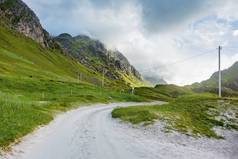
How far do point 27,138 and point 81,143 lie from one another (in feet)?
13.6

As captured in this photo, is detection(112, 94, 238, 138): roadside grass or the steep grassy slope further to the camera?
detection(112, 94, 238, 138): roadside grass

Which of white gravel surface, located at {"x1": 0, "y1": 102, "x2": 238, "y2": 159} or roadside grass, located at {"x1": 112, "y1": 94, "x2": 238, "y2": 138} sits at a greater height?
roadside grass, located at {"x1": 112, "y1": 94, "x2": 238, "y2": 138}

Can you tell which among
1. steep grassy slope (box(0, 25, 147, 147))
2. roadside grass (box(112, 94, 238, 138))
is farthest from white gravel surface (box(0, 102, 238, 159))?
roadside grass (box(112, 94, 238, 138))

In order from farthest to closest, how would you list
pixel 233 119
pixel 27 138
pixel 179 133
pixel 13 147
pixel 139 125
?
1. pixel 233 119
2. pixel 139 125
3. pixel 179 133
4. pixel 27 138
5. pixel 13 147

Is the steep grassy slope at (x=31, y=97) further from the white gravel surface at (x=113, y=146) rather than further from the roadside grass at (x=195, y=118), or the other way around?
the roadside grass at (x=195, y=118)

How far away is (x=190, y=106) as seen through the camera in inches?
2243

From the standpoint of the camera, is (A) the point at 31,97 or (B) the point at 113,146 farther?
(A) the point at 31,97

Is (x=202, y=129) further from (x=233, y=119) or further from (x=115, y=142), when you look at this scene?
(x=115, y=142)

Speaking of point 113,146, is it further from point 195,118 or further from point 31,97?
point 31,97

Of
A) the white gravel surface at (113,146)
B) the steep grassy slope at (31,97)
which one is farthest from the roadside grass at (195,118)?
the steep grassy slope at (31,97)

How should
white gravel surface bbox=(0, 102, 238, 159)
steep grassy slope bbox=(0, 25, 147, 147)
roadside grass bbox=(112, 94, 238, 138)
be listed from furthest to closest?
roadside grass bbox=(112, 94, 238, 138), steep grassy slope bbox=(0, 25, 147, 147), white gravel surface bbox=(0, 102, 238, 159)

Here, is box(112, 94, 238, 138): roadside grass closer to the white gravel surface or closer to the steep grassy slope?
the white gravel surface

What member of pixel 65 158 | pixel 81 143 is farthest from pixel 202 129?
pixel 65 158

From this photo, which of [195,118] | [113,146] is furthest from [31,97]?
[113,146]
